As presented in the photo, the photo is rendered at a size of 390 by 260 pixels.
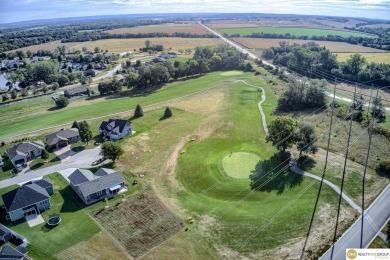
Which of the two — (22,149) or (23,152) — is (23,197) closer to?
(23,152)

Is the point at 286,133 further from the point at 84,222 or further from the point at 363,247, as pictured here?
the point at 84,222

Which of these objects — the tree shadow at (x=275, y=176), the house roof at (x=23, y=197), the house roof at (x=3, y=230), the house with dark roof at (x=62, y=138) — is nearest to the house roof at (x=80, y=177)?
the house roof at (x=23, y=197)

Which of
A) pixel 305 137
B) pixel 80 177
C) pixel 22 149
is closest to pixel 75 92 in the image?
pixel 22 149

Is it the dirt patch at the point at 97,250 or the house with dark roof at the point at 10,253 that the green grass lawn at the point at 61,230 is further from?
the house with dark roof at the point at 10,253

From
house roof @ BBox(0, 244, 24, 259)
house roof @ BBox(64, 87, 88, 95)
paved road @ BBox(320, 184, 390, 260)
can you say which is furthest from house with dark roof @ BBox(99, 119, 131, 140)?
paved road @ BBox(320, 184, 390, 260)

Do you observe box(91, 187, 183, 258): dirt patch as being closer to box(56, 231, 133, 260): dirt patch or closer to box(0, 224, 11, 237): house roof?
box(56, 231, 133, 260): dirt patch

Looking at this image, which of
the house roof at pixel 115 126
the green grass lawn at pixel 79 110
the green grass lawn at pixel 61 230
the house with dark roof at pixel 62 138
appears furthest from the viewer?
the green grass lawn at pixel 79 110
